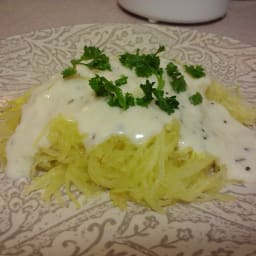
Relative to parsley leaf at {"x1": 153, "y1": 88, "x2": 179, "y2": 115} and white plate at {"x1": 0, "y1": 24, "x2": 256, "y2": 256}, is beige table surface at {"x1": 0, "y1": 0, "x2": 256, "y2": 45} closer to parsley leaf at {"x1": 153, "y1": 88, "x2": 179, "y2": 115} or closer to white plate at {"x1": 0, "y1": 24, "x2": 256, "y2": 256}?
parsley leaf at {"x1": 153, "y1": 88, "x2": 179, "y2": 115}

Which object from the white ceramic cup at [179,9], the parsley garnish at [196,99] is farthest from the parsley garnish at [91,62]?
the white ceramic cup at [179,9]

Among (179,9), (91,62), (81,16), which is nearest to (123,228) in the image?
(91,62)

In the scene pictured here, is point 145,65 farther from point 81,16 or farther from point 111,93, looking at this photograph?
point 81,16

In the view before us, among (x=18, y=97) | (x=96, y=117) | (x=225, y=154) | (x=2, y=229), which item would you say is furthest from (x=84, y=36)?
(x=2, y=229)

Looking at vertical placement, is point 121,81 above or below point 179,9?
below

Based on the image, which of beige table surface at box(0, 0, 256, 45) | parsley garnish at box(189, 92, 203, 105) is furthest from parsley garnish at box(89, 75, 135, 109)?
beige table surface at box(0, 0, 256, 45)

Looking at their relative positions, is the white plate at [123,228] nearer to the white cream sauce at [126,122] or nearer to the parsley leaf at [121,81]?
the white cream sauce at [126,122]

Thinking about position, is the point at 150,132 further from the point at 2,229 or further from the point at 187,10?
the point at 187,10
